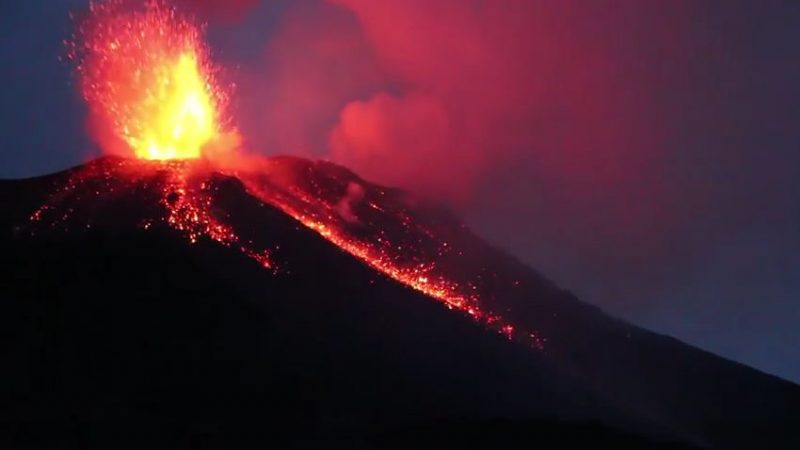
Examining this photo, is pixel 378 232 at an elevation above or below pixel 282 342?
above

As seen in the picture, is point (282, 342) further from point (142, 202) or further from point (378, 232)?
point (378, 232)

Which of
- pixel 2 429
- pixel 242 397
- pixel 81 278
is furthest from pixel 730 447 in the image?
pixel 2 429

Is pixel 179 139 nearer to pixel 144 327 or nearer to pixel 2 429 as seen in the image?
pixel 144 327

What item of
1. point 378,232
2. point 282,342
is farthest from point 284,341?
point 378,232

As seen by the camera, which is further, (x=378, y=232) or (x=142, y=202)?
(x=378, y=232)

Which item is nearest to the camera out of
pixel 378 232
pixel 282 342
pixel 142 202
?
pixel 282 342

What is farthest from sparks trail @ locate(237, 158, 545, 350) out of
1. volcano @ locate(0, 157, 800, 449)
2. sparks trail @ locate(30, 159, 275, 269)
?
sparks trail @ locate(30, 159, 275, 269)

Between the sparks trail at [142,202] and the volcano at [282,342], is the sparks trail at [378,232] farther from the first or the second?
the sparks trail at [142,202]

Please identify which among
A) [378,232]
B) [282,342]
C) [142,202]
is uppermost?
[378,232]
